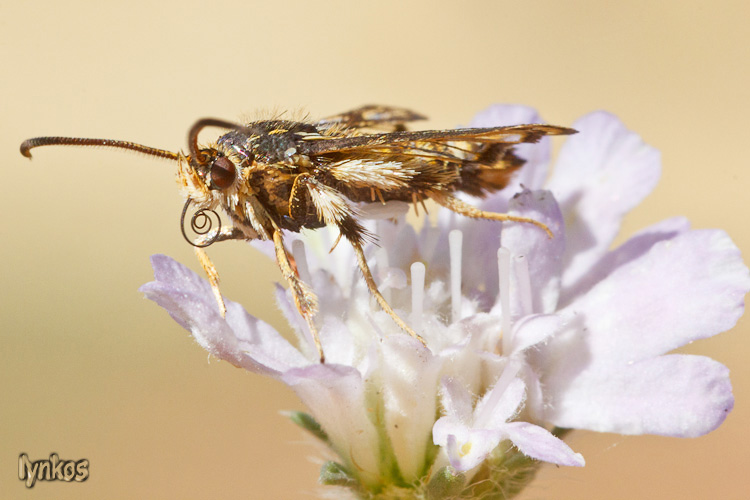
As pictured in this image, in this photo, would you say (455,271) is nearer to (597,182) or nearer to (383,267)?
(383,267)

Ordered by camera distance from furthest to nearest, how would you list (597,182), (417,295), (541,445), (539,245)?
(597,182) → (539,245) → (417,295) → (541,445)

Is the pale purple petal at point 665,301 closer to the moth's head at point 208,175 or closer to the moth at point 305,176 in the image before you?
the moth at point 305,176

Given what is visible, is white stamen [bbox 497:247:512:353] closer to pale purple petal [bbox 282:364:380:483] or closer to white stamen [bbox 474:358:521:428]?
white stamen [bbox 474:358:521:428]

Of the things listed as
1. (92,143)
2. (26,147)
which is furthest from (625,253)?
(26,147)

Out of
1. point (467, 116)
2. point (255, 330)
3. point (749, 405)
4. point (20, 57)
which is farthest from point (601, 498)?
point (20, 57)

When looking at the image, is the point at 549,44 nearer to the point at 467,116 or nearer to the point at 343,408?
the point at 467,116

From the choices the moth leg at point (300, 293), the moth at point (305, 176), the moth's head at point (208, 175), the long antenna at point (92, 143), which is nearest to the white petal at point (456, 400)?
the moth at point (305, 176)

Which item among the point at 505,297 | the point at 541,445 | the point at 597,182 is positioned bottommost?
the point at 541,445
